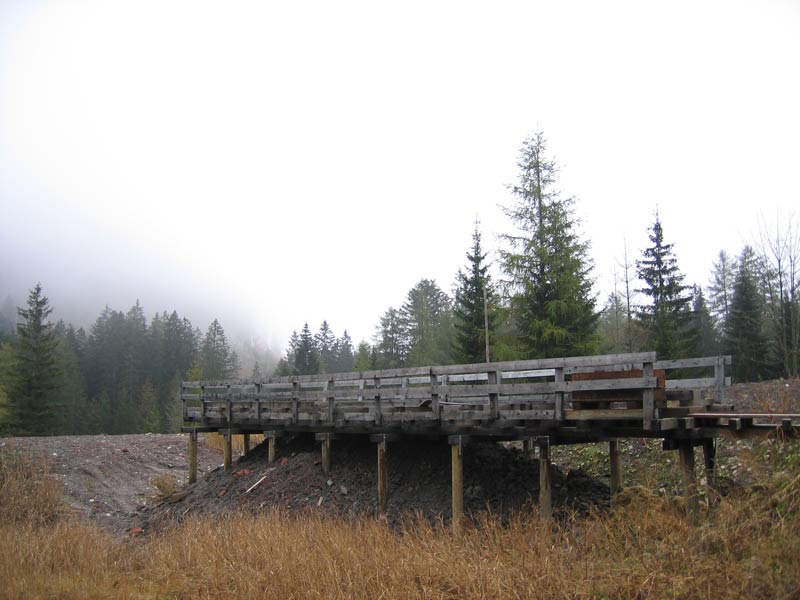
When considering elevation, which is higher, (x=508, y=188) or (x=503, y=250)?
(x=508, y=188)

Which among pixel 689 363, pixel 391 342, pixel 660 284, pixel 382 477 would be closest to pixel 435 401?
pixel 382 477

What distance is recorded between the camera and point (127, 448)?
87.8ft

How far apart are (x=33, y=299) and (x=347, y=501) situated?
47.8 meters

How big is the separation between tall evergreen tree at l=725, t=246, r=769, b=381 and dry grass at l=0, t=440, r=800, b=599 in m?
32.6

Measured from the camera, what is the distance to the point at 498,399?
40.7 ft

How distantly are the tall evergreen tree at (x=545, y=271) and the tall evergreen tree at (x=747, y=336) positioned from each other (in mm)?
16054

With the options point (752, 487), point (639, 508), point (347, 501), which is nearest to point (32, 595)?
point (347, 501)

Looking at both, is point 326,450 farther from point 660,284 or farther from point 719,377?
point 660,284

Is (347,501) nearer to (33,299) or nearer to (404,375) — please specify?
(404,375)

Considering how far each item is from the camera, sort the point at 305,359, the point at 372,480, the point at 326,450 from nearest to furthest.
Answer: the point at 372,480
the point at 326,450
the point at 305,359

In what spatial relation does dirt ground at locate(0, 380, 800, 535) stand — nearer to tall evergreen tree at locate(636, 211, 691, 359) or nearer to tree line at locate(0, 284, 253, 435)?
tall evergreen tree at locate(636, 211, 691, 359)

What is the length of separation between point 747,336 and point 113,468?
3537 cm

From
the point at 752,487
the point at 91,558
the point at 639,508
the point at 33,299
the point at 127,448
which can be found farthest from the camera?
the point at 33,299

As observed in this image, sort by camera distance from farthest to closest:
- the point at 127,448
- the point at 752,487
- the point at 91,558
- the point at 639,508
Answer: the point at 127,448, the point at 91,558, the point at 639,508, the point at 752,487
